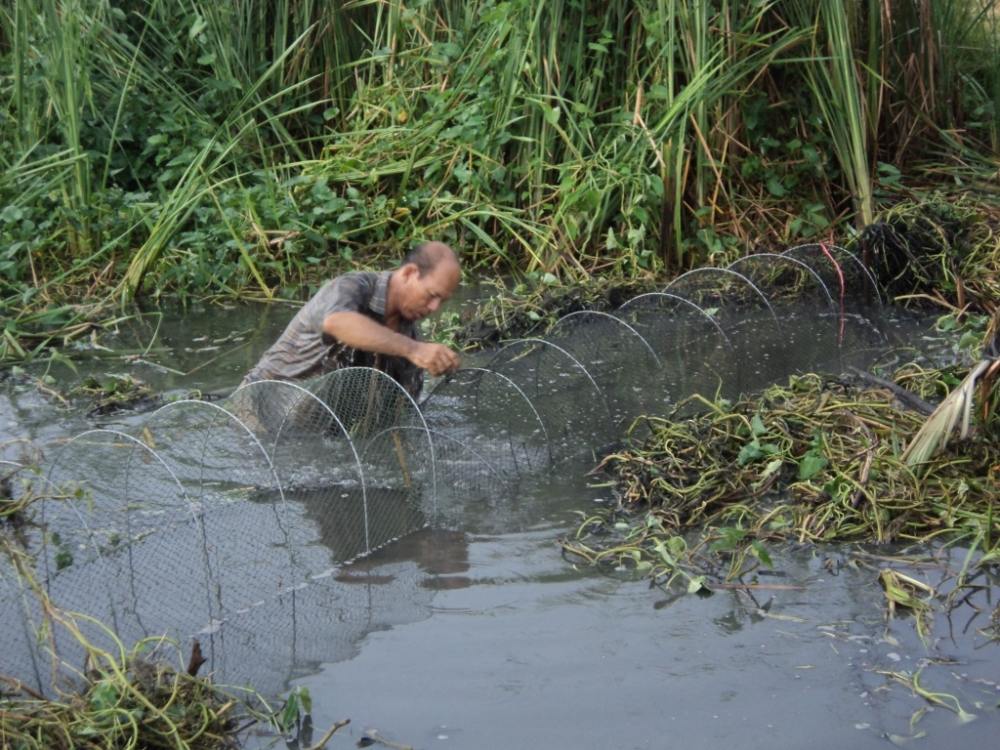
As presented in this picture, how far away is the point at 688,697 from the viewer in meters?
4.05

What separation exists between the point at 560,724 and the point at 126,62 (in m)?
7.31

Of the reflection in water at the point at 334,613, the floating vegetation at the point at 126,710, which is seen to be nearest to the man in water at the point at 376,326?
the reflection in water at the point at 334,613

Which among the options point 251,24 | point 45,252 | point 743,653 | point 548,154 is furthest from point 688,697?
point 251,24

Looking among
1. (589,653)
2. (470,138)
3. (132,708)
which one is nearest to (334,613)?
(589,653)

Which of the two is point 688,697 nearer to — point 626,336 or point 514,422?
point 514,422

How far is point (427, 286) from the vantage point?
19.0ft

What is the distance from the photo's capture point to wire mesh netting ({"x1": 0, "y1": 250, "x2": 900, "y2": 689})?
454 cm

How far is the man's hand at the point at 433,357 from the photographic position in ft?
18.3

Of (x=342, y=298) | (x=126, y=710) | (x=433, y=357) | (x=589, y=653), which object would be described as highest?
(x=342, y=298)

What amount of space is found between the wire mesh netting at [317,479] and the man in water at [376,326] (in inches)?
7.7

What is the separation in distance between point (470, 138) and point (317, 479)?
4140 mm

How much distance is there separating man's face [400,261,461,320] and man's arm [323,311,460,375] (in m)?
0.17

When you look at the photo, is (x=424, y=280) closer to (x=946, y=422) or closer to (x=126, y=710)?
(x=946, y=422)

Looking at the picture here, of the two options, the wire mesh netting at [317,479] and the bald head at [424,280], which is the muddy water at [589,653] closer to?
the wire mesh netting at [317,479]
